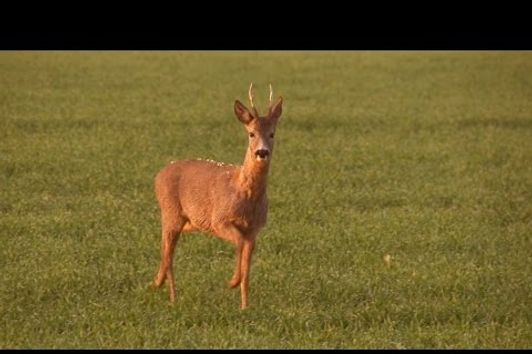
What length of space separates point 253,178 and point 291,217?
5271 mm

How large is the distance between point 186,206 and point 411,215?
5703 mm

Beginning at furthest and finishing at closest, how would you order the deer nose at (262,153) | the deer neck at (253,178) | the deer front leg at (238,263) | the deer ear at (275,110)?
the deer front leg at (238,263)
the deer neck at (253,178)
the deer ear at (275,110)
the deer nose at (262,153)

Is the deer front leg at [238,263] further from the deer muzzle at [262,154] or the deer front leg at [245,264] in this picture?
the deer muzzle at [262,154]

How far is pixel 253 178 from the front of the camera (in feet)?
32.7

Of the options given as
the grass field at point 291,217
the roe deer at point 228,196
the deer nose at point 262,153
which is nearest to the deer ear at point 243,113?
the roe deer at point 228,196

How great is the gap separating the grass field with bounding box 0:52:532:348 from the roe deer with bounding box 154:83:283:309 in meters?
0.76

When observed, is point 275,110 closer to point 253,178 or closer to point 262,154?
point 262,154

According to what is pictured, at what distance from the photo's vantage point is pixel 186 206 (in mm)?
10516

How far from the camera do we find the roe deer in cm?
969

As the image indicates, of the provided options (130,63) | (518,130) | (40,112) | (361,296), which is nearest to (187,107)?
(40,112)

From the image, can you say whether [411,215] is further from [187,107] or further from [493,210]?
[187,107]

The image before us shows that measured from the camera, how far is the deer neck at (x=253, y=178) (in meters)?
9.91

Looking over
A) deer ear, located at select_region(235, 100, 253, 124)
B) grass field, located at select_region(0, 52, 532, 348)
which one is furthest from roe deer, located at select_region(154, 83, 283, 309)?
grass field, located at select_region(0, 52, 532, 348)

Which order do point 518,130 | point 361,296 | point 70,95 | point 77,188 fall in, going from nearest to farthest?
point 361,296 → point 77,188 → point 518,130 → point 70,95
